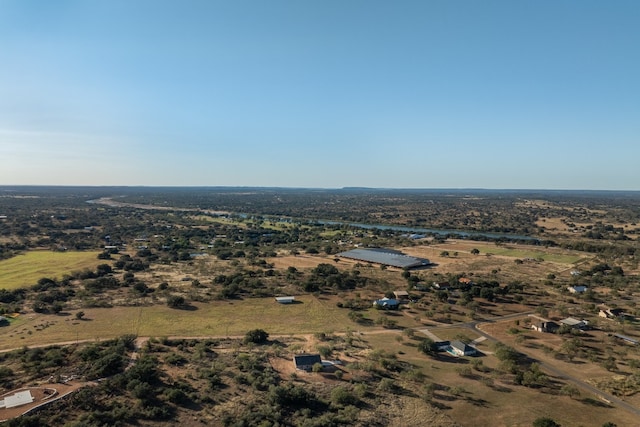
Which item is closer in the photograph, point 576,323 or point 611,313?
point 576,323

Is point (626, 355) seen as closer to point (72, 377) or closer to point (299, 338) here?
point (299, 338)

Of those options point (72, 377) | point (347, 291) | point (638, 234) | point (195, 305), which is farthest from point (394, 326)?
point (638, 234)

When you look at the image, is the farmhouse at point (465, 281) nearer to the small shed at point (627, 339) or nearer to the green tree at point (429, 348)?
the small shed at point (627, 339)

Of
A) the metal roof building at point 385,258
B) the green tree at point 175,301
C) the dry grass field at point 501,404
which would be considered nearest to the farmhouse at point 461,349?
the dry grass field at point 501,404

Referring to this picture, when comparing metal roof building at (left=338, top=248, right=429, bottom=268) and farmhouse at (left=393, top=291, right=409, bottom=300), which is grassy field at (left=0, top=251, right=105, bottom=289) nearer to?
metal roof building at (left=338, top=248, right=429, bottom=268)

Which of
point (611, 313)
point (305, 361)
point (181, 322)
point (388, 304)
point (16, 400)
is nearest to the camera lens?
point (16, 400)

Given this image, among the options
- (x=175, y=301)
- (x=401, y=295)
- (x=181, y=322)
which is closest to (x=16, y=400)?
(x=181, y=322)

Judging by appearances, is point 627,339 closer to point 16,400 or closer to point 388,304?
point 388,304
